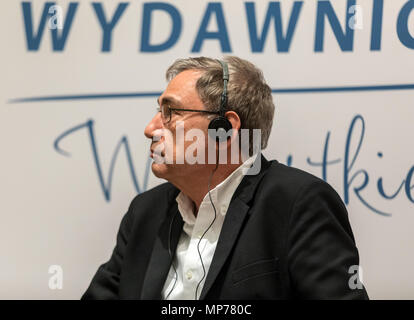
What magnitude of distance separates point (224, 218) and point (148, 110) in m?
0.56

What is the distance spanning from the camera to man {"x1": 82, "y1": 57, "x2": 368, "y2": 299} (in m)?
1.39

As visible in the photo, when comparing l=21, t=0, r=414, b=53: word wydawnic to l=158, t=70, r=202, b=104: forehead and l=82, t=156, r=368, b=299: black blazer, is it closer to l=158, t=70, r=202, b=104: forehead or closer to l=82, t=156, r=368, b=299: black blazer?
l=158, t=70, r=202, b=104: forehead

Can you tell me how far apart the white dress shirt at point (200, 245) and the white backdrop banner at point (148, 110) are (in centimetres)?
36

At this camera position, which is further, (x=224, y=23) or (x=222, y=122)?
(x=224, y=23)

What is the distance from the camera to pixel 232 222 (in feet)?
4.85

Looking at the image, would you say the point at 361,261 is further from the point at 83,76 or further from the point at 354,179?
the point at 83,76

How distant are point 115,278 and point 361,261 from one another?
32.2 inches

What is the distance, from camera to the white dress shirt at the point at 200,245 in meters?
1.51

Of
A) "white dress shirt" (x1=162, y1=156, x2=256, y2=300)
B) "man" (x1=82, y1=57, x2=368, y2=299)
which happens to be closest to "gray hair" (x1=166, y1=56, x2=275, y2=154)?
"man" (x1=82, y1=57, x2=368, y2=299)

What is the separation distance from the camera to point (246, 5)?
72.3 inches

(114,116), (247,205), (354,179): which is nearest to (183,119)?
(247,205)

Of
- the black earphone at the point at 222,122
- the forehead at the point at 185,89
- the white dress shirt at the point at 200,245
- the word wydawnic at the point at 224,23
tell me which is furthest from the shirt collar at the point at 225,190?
the word wydawnic at the point at 224,23

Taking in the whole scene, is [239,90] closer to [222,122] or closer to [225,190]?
[222,122]

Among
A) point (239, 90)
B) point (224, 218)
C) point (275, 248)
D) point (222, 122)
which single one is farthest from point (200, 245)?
point (239, 90)
